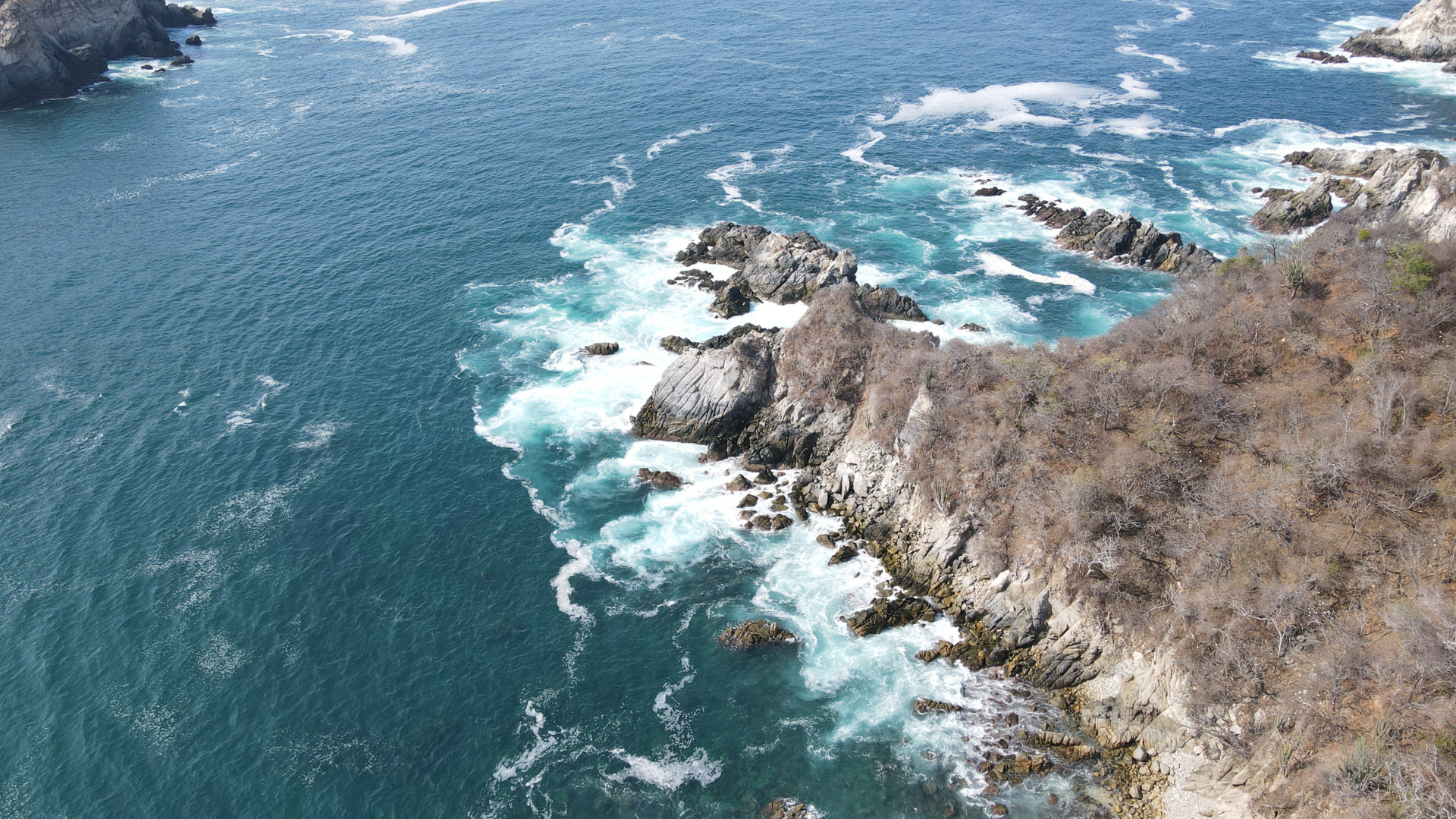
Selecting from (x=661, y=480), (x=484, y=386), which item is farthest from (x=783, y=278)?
(x=484, y=386)

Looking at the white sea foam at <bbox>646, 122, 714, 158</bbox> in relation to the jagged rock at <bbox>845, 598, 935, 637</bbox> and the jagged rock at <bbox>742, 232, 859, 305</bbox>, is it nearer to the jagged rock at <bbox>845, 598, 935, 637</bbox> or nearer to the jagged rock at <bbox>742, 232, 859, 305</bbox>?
the jagged rock at <bbox>742, 232, 859, 305</bbox>

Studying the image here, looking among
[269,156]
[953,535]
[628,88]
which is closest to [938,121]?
[628,88]

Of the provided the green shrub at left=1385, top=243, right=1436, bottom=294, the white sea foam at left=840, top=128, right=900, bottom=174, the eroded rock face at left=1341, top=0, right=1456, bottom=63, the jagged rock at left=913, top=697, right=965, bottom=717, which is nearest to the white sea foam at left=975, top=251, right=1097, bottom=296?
the white sea foam at left=840, top=128, right=900, bottom=174

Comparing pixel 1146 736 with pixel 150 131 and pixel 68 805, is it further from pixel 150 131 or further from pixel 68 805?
pixel 150 131

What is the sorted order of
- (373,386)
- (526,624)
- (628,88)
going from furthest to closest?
1. (628,88)
2. (373,386)
3. (526,624)

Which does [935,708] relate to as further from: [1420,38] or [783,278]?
[1420,38]
